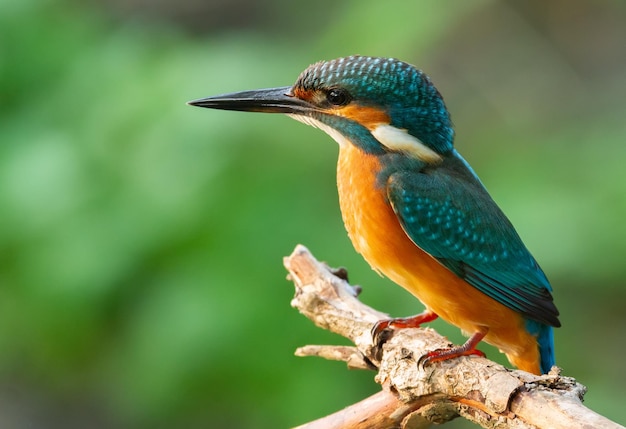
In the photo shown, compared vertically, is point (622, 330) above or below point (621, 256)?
Result: below

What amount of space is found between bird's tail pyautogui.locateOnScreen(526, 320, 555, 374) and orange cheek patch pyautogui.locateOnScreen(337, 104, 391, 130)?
86 centimetres

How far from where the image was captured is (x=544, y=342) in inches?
129

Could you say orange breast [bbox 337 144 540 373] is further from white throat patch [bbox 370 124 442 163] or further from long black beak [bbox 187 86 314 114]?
long black beak [bbox 187 86 314 114]

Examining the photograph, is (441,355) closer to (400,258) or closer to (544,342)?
(400,258)

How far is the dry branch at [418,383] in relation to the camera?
7.32ft

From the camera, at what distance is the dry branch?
2232mm

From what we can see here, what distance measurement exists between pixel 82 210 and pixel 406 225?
162cm

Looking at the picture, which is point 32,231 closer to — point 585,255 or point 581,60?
point 585,255

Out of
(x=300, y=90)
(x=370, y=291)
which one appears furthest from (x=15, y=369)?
(x=300, y=90)

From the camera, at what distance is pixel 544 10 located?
637 centimetres

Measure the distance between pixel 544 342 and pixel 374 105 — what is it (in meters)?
1.00

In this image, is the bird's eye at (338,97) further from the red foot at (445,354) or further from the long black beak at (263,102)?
the red foot at (445,354)

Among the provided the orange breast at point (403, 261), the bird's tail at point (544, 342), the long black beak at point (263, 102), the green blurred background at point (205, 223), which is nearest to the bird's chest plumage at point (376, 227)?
the orange breast at point (403, 261)

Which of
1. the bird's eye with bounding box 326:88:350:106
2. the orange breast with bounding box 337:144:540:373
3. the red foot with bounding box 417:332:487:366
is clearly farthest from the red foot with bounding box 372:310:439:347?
the bird's eye with bounding box 326:88:350:106
